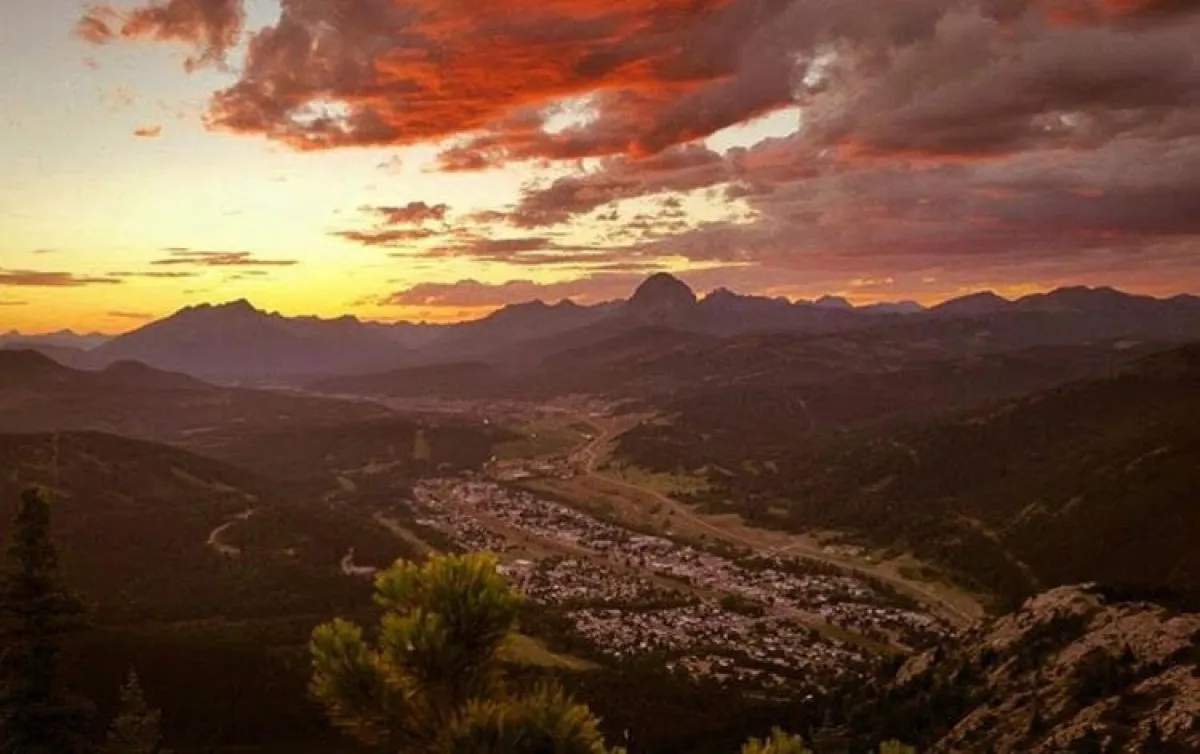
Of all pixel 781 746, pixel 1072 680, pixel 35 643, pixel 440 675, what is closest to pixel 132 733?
pixel 35 643

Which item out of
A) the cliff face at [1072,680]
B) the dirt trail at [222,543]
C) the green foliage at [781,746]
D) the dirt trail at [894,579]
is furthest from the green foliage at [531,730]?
the dirt trail at [222,543]

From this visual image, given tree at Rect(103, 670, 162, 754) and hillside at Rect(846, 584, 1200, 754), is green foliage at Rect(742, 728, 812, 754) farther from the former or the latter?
tree at Rect(103, 670, 162, 754)

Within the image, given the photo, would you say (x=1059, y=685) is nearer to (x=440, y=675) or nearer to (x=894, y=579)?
(x=440, y=675)

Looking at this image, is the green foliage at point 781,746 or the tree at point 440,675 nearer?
the green foliage at point 781,746

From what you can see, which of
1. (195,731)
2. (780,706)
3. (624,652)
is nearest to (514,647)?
(780,706)

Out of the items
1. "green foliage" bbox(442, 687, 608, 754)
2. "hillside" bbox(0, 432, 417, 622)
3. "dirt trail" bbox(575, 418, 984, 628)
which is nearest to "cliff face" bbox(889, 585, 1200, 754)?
"green foliage" bbox(442, 687, 608, 754)

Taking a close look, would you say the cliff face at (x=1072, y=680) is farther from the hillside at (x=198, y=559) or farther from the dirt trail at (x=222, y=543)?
the dirt trail at (x=222, y=543)
